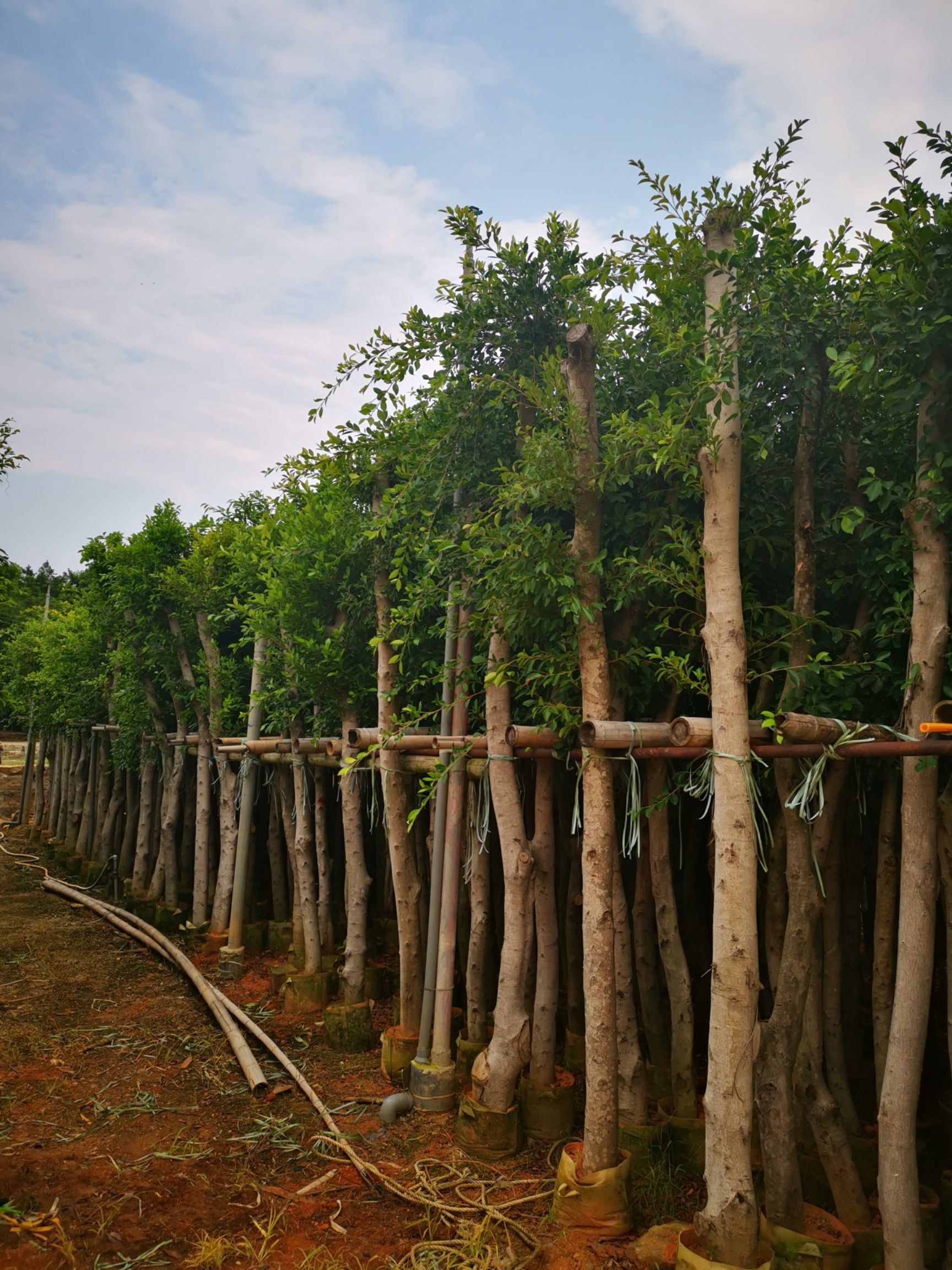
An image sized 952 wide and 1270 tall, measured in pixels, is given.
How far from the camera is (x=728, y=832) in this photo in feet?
14.1

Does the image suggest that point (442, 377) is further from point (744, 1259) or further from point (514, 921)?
point (744, 1259)

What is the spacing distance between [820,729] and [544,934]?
3014 millimetres

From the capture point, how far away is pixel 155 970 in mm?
10539

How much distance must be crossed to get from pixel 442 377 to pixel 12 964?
9313 mm

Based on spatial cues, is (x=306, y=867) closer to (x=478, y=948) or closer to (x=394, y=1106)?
(x=478, y=948)

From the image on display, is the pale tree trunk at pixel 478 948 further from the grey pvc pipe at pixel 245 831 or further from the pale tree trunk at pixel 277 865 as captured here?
the pale tree trunk at pixel 277 865

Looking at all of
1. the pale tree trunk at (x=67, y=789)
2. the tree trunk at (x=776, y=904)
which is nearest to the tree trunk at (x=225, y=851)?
the tree trunk at (x=776, y=904)

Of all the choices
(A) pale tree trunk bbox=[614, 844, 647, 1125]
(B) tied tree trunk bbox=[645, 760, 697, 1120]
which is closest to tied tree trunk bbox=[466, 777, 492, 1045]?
(A) pale tree trunk bbox=[614, 844, 647, 1125]

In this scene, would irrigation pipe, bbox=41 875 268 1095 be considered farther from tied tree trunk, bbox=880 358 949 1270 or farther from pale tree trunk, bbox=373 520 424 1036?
tied tree trunk, bbox=880 358 949 1270

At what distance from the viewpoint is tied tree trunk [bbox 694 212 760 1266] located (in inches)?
159

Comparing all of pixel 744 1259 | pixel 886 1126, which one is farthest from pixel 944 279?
pixel 744 1259

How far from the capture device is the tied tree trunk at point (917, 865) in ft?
12.7

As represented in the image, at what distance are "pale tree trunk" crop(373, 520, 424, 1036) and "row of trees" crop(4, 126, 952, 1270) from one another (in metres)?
0.03

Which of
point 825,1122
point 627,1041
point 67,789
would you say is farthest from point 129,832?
point 825,1122
